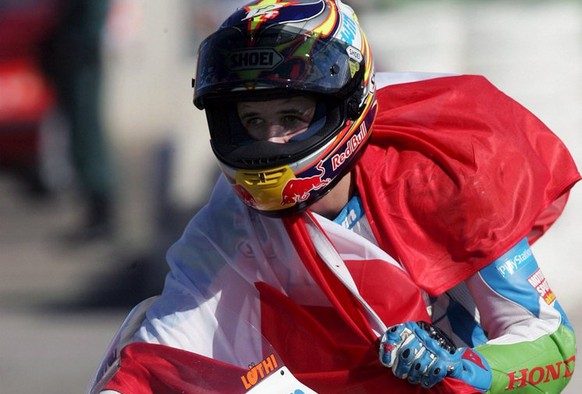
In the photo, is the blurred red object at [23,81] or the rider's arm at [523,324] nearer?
the rider's arm at [523,324]

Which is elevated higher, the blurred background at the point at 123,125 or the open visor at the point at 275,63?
the open visor at the point at 275,63

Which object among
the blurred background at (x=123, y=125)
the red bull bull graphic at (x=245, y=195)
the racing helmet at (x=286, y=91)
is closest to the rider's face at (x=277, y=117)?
the racing helmet at (x=286, y=91)

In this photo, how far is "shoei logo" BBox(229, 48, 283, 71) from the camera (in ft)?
9.30

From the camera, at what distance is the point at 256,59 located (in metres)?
2.85

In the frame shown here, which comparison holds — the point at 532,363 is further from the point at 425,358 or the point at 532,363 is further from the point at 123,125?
the point at 123,125

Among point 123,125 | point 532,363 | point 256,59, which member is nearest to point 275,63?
point 256,59

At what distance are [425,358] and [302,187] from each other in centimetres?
58

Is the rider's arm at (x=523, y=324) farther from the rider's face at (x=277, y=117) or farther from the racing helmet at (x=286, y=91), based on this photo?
the rider's face at (x=277, y=117)

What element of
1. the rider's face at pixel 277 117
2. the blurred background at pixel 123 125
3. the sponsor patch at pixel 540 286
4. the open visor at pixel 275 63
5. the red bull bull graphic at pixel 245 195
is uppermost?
the open visor at pixel 275 63

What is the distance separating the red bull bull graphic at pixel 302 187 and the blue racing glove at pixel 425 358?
0.45m

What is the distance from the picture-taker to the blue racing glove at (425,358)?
8.48 feet

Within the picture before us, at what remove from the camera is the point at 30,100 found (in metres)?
6.92

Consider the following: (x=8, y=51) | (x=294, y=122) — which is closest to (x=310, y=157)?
(x=294, y=122)

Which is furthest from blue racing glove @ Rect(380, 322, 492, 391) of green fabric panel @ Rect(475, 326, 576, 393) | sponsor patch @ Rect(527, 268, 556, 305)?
sponsor patch @ Rect(527, 268, 556, 305)
